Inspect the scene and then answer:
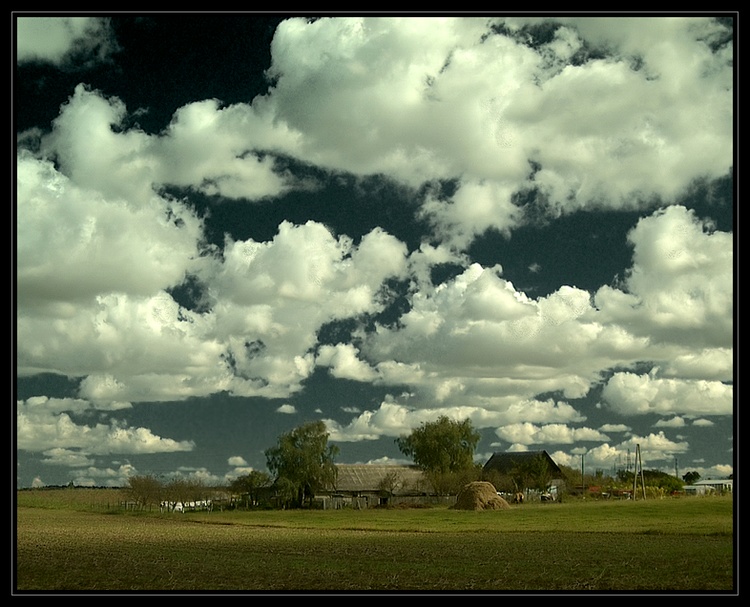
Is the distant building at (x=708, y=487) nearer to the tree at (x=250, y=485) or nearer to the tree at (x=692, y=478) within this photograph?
the tree at (x=692, y=478)

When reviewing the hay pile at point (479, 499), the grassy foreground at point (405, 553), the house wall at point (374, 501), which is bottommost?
the house wall at point (374, 501)

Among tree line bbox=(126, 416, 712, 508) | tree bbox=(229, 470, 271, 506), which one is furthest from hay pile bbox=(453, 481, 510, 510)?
tree bbox=(229, 470, 271, 506)

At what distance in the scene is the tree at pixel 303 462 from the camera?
209 feet

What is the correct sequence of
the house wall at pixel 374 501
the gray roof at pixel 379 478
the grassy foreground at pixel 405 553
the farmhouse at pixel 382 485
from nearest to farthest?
the grassy foreground at pixel 405 553
the house wall at pixel 374 501
the farmhouse at pixel 382 485
the gray roof at pixel 379 478

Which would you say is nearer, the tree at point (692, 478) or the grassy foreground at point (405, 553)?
the grassy foreground at point (405, 553)

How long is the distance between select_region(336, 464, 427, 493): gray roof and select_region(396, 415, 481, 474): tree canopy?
5.65ft

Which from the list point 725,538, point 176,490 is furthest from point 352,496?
point 725,538

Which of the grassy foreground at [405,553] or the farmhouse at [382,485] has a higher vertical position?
the grassy foreground at [405,553]

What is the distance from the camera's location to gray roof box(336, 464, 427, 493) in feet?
229

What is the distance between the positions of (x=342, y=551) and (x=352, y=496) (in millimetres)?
39328

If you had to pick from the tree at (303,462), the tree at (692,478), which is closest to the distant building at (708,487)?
the tree at (692,478)

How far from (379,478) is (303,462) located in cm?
983

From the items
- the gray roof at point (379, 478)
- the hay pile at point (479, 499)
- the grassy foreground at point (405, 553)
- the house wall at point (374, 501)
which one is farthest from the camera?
the gray roof at point (379, 478)
